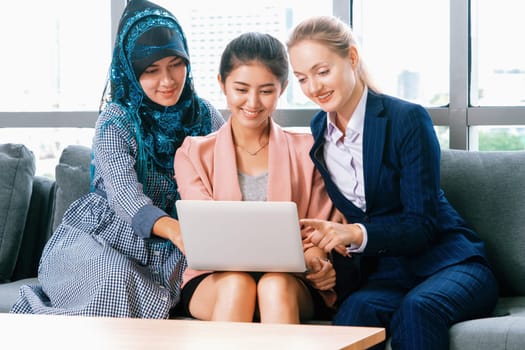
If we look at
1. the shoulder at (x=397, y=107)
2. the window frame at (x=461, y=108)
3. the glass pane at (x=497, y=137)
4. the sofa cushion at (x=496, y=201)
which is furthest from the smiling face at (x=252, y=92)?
the glass pane at (x=497, y=137)

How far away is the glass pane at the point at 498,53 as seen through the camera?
9.93ft

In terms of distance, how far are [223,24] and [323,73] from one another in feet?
3.61

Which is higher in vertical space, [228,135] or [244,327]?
[228,135]

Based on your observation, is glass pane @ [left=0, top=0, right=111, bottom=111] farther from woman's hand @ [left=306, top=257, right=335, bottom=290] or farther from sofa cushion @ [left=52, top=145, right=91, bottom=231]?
woman's hand @ [left=306, top=257, right=335, bottom=290]

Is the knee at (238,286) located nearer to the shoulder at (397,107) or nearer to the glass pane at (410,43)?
the shoulder at (397,107)

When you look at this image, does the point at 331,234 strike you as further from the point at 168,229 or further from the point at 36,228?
the point at 36,228

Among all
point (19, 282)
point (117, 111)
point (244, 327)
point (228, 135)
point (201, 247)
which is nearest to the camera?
point (244, 327)

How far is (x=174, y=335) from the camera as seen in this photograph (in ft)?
5.77

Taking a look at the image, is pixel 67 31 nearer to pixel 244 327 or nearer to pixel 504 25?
pixel 504 25

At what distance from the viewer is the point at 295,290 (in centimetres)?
223

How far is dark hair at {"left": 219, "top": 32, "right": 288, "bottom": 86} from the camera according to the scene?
7.90ft

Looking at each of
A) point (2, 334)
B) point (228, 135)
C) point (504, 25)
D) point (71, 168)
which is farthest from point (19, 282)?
point (504, 25)

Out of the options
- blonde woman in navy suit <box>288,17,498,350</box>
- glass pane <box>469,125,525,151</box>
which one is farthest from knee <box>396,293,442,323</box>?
glass pane <box>469,125,525,151</box>

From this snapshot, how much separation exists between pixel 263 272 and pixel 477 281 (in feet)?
1.84
